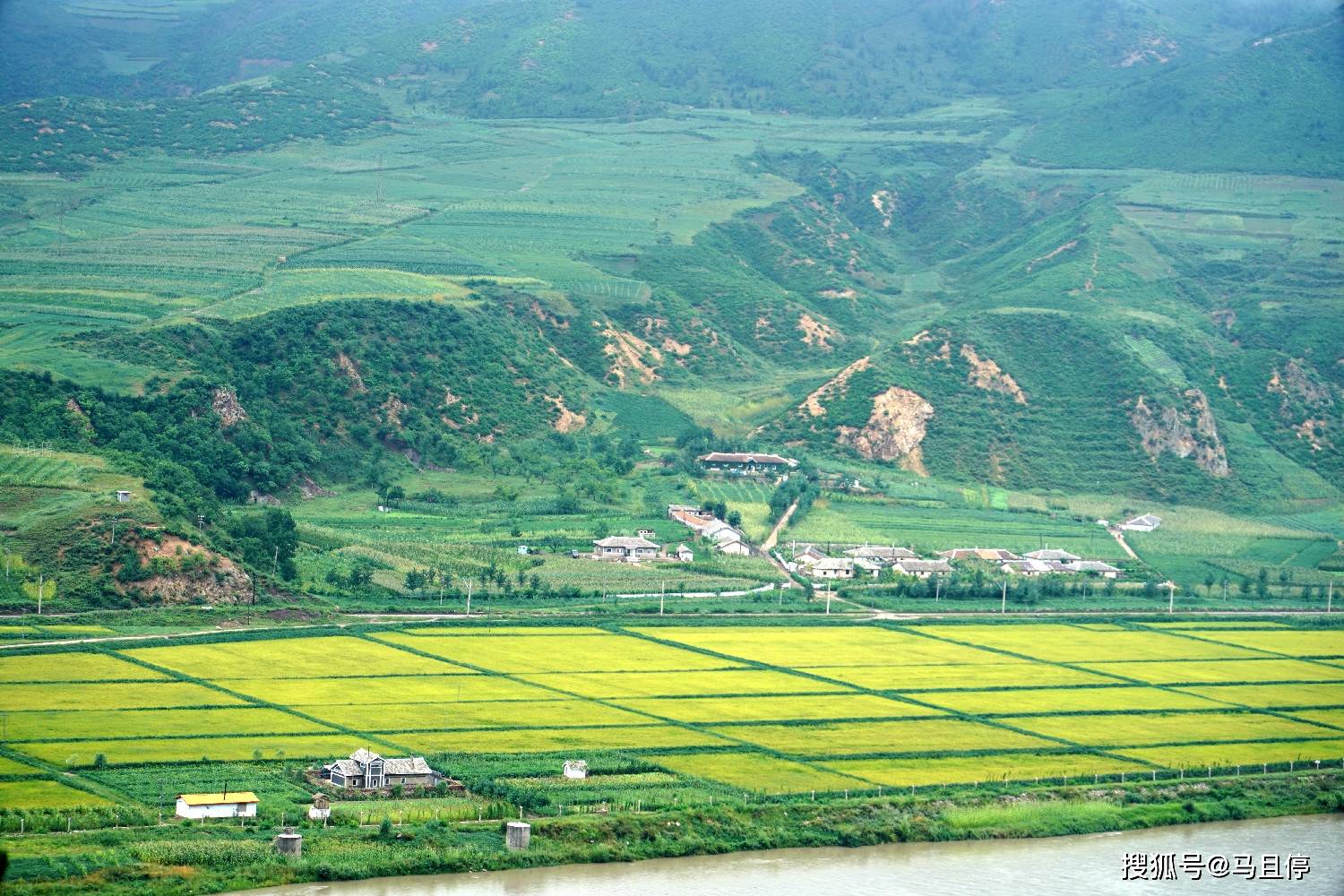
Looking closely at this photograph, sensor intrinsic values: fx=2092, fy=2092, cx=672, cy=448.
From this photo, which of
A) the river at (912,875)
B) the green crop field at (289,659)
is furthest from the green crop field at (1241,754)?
the green crop field at (289,659)

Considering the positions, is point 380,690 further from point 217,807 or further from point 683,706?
point 217,807

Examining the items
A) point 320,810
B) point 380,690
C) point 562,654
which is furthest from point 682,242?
point 320,810

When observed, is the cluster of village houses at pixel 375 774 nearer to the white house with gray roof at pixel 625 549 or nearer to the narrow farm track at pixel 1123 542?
the white house with gray roof at pixel 625 549

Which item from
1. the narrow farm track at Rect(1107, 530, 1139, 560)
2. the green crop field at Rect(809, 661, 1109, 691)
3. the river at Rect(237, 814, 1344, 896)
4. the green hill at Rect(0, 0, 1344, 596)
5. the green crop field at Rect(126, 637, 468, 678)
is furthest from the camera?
the green hill at Rect(0, 0, 1344, 596)

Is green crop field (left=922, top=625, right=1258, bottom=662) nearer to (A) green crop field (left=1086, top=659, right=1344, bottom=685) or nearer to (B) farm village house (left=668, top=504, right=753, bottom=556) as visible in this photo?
(A) green crop field (left=1086, top=659, right=1344, bottom=685)

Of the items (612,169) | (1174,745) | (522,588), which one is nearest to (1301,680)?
(1174,745)

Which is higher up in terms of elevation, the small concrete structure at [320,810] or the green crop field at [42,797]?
the green crop field at [42,797]

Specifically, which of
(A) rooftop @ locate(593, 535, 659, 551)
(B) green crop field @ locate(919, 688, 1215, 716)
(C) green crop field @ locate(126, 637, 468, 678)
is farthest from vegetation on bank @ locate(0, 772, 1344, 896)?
(A) rooftop @ locate(593, 535, 659, 551)
